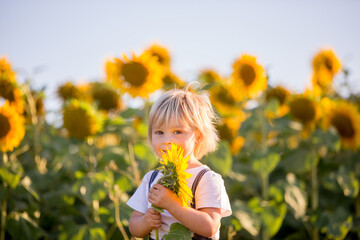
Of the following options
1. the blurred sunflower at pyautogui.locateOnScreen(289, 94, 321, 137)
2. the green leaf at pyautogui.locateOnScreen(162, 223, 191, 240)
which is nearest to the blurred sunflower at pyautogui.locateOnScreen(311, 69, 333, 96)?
the blurred sunflower at pyautogui.locateOnScreen(289, 94, 321, 137)

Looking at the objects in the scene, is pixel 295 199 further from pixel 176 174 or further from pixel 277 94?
pixel 176 174

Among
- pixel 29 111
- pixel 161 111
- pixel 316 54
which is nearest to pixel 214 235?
pixel 161 111

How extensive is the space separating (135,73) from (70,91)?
3.67 ft

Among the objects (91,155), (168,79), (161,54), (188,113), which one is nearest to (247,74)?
(168,79)

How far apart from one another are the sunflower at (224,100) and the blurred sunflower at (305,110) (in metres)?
0.42

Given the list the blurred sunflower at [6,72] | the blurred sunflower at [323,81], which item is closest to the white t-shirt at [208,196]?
the blurred sunflower at [6,72]

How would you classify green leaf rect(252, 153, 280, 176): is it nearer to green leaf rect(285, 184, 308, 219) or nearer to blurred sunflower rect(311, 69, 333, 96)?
green leaf rect(285, 184, 308, 219)

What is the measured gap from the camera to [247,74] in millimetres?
2854

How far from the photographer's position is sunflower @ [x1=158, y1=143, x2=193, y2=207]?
1.12 m

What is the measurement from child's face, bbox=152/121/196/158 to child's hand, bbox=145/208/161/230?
21 centimetres

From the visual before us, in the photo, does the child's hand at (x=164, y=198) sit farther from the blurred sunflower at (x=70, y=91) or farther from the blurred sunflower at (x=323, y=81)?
the blurred sunflower at (x=323, y=81)

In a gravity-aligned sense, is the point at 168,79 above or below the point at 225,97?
above

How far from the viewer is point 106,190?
2.12 metres

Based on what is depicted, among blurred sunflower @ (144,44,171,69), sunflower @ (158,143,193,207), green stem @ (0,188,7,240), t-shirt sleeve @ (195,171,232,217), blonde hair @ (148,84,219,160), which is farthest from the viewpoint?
blurred sunflower @ (144,44,171,69)
